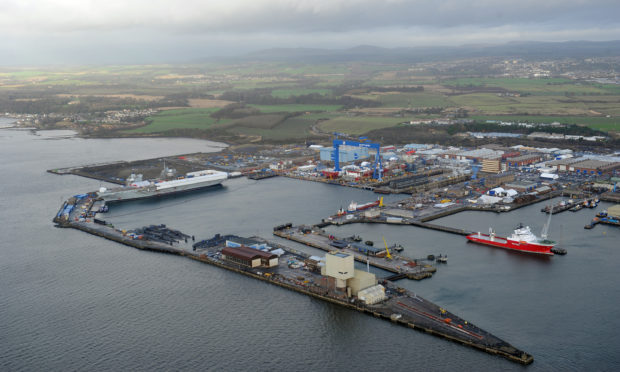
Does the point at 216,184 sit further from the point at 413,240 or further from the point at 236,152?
the point at 413,240

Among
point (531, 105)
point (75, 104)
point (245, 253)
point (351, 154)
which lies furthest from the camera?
point (75, 104)

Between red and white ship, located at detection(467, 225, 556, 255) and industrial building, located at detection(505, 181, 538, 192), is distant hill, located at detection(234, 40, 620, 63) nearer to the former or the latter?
industrial building, located at detection(505, 181, 538, 192)

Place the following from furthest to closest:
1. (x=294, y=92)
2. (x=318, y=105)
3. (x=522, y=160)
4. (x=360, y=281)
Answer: (x=294, y=92), (x=318, y=105), (x=522, y=160), (x=360, y=281)

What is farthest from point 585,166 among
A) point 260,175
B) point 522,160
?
point 260,175

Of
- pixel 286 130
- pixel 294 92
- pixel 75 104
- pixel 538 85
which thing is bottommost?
pixel 286 130

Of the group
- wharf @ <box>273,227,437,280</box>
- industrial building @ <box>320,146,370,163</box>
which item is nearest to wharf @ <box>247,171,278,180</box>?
industrial building @ <box>320,146,370,163</box>

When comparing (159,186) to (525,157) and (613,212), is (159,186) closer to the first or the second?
(613,212)

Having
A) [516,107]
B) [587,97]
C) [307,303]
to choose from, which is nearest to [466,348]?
[307,303]
